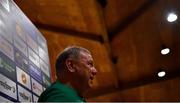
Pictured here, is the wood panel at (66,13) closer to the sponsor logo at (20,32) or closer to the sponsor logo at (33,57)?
the sponsor logo at (33,57)

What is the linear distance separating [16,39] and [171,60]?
601cm

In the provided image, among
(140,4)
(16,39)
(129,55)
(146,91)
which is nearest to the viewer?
(16,39)

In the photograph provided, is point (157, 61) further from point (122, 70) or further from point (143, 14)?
point (143, 14)

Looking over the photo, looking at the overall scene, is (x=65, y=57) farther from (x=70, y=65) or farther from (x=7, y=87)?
(x=7, y=87)

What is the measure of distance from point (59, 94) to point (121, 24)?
5.47m

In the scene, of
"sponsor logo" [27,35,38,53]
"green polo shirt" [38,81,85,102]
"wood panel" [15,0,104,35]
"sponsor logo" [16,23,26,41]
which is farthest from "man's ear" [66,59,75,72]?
"wood panel" [15,0,104,35]

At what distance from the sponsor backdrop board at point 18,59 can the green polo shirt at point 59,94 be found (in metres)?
1.00

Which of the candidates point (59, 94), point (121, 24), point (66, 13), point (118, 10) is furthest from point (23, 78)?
point (121, 24)

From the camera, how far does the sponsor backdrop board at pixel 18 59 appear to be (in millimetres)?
3092

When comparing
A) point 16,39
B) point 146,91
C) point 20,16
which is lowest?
point 16,39

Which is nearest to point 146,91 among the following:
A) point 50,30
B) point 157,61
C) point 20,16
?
point 157,61

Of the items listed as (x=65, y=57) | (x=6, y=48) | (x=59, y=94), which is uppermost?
(x=6, y=48)

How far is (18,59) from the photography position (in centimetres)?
342

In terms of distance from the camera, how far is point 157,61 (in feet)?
29.1
